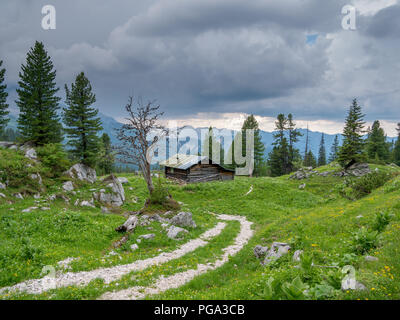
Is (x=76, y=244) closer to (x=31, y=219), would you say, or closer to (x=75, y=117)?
(x=31, y=219)

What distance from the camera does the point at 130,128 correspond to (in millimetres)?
Result: 23844

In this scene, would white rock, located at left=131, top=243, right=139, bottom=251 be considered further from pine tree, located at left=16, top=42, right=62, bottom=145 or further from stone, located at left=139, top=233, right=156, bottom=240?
pine tree, located at left=16, top=42, right=62, bottom=145

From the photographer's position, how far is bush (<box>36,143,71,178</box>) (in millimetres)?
25023

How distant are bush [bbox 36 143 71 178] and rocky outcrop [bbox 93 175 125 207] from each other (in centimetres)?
561

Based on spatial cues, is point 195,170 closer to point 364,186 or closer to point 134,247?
point 364,186

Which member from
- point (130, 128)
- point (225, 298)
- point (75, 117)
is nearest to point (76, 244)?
point (225, 298)

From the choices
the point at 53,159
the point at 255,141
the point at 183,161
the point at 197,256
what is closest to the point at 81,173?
the point at 53,159

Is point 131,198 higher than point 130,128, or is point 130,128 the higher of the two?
point 130,128

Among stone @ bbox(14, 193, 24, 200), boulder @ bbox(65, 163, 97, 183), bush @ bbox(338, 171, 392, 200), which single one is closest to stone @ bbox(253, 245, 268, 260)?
bush @ bbox(338, 171, 392, 200)

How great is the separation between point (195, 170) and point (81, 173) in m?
21.3

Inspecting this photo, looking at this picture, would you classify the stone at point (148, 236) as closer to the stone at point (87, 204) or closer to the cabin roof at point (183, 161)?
the stone at point (87, 204)

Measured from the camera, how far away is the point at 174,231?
15211 millimetres
